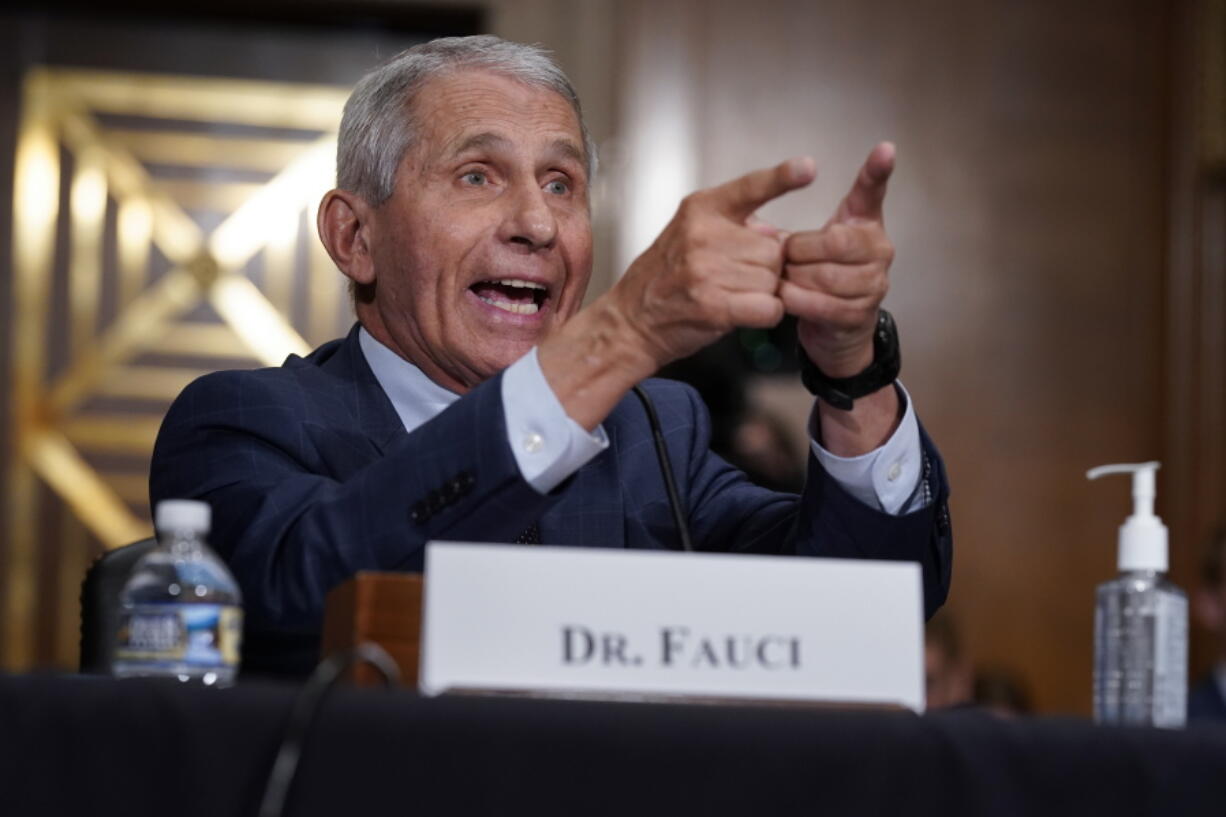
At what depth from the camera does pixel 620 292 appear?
1.33 m

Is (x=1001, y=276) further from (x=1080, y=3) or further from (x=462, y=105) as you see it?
(x=462, y=105)

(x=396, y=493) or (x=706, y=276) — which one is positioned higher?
Answer: (x=706, y=276)

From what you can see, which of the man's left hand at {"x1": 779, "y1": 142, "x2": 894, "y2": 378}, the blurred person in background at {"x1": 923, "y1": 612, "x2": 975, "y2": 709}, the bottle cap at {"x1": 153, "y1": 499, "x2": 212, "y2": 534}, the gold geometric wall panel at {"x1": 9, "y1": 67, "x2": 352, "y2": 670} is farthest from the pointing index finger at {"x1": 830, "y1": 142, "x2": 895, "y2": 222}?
the gold geometric wall panel at {"x1": 9, "y1": 67, "x2": 352, "y2": 670}

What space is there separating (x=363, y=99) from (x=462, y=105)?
123mm

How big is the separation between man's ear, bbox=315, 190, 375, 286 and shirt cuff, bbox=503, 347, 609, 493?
0.66 metres

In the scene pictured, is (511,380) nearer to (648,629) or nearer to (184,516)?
(184,516)

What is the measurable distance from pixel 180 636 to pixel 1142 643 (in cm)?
73

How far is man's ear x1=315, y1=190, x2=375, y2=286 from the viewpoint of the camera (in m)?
1.91

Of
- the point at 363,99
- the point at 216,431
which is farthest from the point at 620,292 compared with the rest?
the point at 363,99

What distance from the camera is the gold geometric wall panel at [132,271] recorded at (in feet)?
14.3

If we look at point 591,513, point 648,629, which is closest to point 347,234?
point 591,513

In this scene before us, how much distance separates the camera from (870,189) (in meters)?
1.31

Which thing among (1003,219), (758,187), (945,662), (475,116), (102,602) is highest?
(1003,219)

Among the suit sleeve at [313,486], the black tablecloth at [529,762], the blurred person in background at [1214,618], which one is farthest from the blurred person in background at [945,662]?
the black tablecloth at [529,762]
